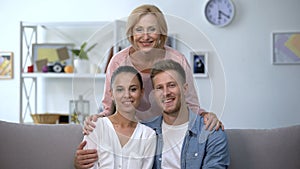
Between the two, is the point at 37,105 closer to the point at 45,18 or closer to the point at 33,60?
the point at 33,60

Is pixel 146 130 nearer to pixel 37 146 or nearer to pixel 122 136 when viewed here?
pixel 122 136

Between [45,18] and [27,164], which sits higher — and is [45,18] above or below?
above

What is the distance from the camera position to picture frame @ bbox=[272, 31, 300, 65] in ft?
12.5

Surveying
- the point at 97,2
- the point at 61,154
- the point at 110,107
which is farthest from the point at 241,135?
the point at 97,2

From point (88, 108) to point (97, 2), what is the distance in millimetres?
2259

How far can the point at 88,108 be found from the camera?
1954mm

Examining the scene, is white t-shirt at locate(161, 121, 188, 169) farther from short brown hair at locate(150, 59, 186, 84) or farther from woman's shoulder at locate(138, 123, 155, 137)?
short brown hair at locate(150, 59, 186, 84)

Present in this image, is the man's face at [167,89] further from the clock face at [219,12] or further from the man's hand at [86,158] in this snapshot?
the clock face at [219,12]

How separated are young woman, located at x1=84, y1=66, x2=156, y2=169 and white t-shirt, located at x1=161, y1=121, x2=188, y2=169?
47 millimetres

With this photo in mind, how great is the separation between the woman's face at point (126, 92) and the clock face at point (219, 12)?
2318 millimetres

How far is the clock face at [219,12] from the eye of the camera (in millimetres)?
3826

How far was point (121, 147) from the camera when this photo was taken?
1716 mm

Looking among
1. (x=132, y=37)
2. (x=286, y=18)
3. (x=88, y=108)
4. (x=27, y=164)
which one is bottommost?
(x=27, y=164)

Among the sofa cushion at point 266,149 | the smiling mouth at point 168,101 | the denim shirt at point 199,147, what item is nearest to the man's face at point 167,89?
the smiling mouth at point 168,101
